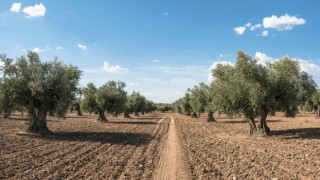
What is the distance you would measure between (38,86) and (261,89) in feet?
68.7

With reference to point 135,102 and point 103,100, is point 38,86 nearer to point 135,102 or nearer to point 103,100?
point 103,100

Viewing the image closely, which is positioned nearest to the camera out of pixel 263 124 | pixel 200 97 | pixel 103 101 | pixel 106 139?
pixel 106 139

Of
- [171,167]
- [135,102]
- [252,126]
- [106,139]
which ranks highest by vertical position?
[135,102]

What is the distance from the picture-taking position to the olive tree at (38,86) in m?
31.7

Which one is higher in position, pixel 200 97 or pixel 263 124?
pixel 200 97

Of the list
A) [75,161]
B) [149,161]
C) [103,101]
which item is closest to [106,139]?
[75,161]

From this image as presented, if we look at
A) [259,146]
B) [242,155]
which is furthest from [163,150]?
[259,146]

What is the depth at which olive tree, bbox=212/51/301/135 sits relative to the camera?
32.2 meters

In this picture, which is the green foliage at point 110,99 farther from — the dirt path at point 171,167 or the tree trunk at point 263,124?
the dirt path at point 171,167

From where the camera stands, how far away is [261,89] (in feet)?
103

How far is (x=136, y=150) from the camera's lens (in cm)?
2311

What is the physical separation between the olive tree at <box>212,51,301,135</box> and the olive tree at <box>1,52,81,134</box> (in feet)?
52.2

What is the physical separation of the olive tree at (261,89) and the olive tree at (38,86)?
52.2ft

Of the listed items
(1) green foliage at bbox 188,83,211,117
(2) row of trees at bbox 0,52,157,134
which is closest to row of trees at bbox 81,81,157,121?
(1) green foliage at bbox 188,83,211,117
